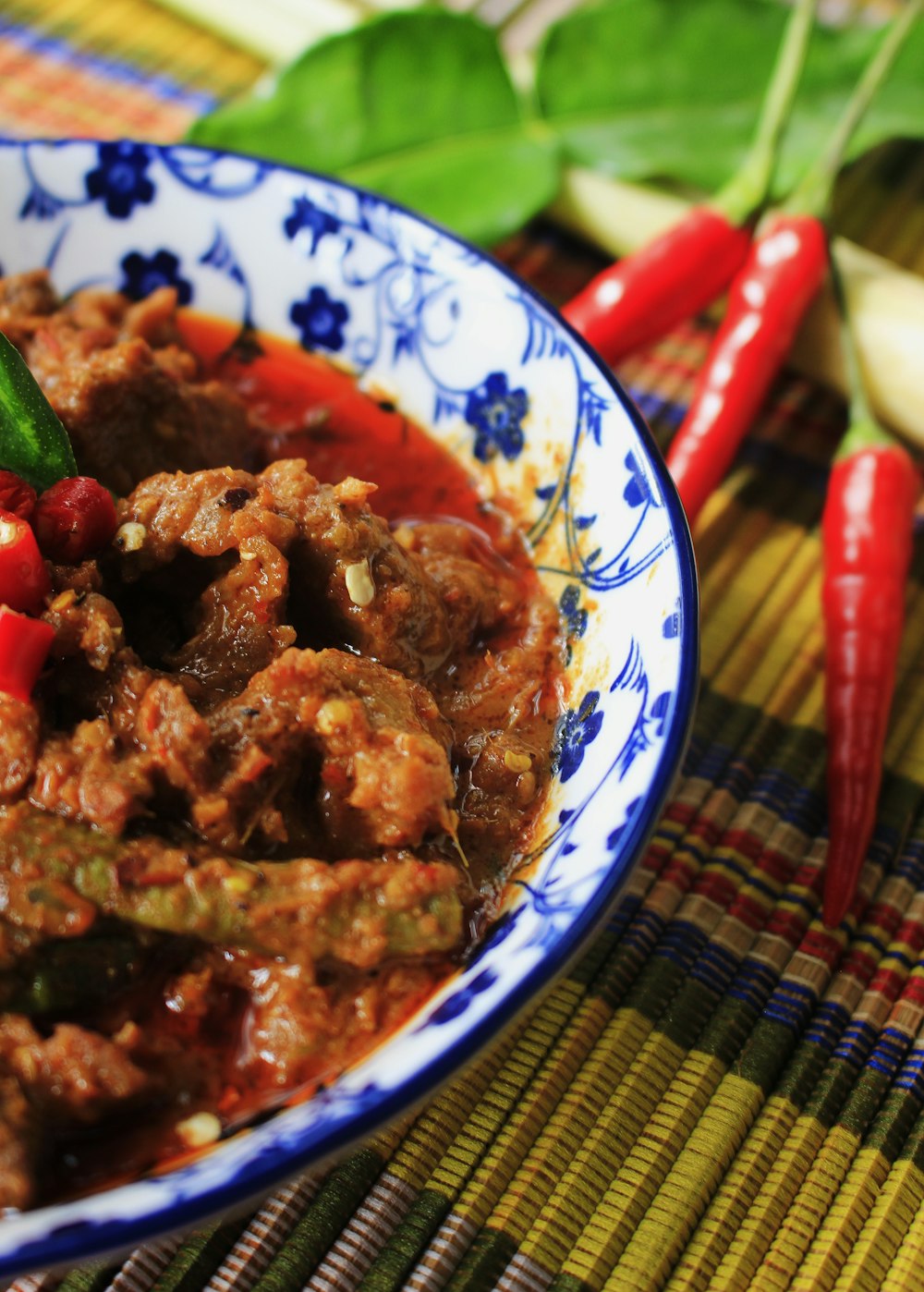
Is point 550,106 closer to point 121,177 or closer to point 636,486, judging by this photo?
point 121,177

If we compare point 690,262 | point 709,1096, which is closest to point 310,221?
point 690,262

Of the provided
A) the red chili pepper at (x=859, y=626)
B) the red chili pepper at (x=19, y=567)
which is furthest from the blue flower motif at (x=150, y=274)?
the red chili pepper at (x=859, y=626)

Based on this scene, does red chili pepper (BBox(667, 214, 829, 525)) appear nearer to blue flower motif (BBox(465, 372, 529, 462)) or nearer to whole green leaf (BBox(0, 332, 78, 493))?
blue flower motif (BBox(465, 372, 529, 462))

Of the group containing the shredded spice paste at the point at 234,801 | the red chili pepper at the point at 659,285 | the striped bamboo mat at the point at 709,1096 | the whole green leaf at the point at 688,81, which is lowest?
the striped bamboo mat at the point at 709,1096

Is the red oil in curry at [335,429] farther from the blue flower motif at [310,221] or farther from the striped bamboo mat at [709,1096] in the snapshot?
the striped bamboo mat at [709,1096]

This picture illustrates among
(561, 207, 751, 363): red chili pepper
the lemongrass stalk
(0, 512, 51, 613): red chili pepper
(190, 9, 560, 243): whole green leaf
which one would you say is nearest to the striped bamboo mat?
the lemongrass stalk

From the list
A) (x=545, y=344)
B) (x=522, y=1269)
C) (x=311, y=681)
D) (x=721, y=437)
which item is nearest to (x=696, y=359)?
(x=721, y=437)

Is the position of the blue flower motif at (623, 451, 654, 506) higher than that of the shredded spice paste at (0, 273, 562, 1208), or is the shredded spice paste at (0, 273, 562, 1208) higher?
the blue flower motif at (623, 451, 654, 506)

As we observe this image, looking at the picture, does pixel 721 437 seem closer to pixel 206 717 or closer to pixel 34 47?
pixel 206 717
